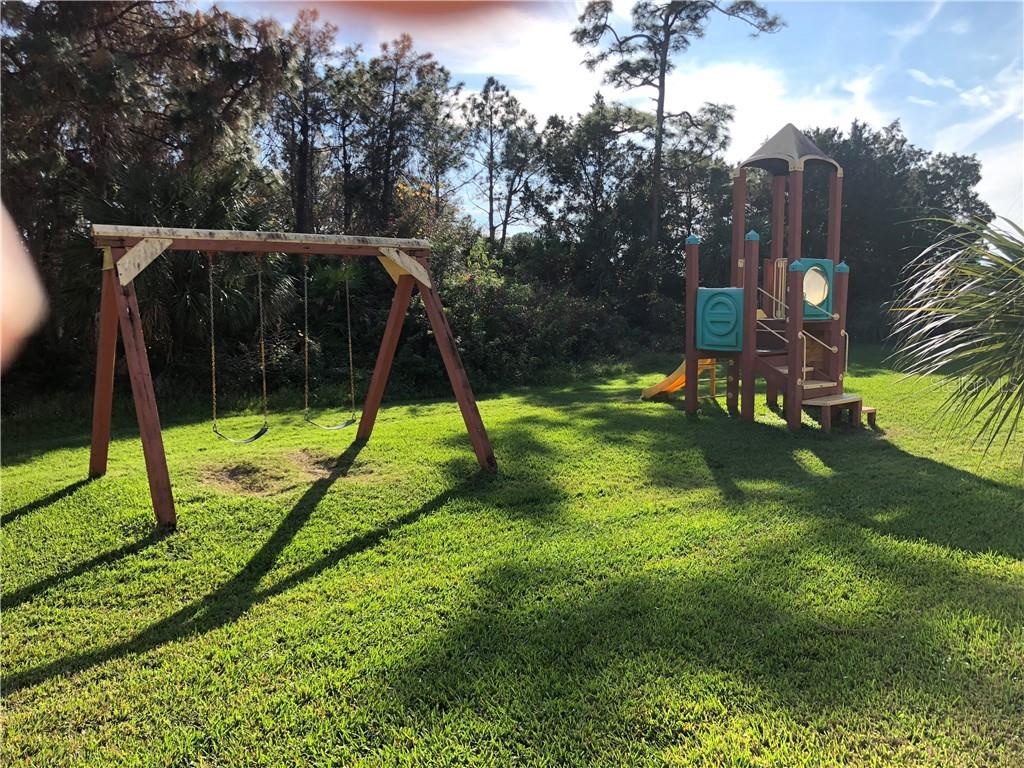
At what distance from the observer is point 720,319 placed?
8523mm

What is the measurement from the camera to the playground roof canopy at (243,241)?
172 inches

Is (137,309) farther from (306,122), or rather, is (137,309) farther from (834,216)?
(306,122)

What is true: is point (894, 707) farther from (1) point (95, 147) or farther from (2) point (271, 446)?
(1) point (95, 147)

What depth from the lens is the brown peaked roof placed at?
8.16m

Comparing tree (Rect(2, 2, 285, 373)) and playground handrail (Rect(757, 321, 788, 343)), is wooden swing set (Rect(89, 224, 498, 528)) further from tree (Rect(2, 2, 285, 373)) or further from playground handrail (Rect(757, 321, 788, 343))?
playground handrail (Rect(757, 321, 788, 343))

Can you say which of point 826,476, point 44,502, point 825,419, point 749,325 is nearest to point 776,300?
point 749,325

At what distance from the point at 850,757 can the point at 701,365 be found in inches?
323

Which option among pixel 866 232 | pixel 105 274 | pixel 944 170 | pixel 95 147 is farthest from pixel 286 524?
pixel 944 170

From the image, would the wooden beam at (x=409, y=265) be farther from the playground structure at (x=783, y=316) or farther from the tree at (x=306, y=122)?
the tree at (x=306, y=122)

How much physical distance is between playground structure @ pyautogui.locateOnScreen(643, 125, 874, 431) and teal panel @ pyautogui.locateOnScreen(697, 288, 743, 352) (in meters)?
0.01

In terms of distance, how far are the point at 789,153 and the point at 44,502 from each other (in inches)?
349

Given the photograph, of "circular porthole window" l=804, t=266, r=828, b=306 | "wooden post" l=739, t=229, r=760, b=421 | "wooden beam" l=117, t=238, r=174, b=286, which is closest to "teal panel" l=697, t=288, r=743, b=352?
"wooden post" l=739, t=229, r=760, b=421

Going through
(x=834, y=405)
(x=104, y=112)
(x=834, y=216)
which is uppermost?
(x=104, y=112)

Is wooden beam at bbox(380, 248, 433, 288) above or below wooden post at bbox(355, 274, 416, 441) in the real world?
above
